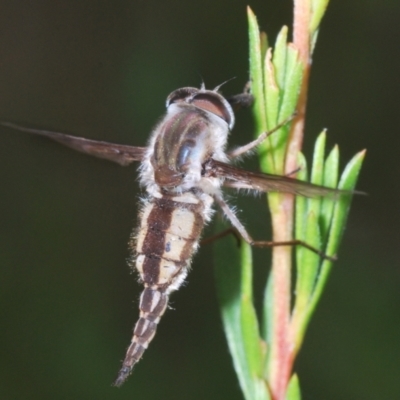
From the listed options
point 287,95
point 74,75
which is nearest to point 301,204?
point 287,95

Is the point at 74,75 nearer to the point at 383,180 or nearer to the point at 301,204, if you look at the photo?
the point at 383,180

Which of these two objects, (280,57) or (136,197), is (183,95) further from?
(136,197)

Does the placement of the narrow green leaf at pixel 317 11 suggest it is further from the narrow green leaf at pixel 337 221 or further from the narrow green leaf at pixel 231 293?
the narrow green leaf at pixel 231 293

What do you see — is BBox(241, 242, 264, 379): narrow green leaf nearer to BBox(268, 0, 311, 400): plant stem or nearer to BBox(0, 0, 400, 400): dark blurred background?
BBox(268, 0, 311, 400): plant stem

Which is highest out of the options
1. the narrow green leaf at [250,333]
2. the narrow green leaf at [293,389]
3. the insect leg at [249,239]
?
the insect leg at [249,239]

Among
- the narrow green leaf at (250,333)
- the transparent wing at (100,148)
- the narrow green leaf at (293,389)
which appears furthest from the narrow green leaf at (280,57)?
the transparent wing at (100,148)

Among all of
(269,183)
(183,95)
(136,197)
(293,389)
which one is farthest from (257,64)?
(136,197)

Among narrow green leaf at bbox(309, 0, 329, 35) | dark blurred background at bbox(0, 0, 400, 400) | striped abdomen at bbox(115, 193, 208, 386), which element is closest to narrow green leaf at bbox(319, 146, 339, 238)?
narrow green leaf at bbox(309, 0, 329, 35)
